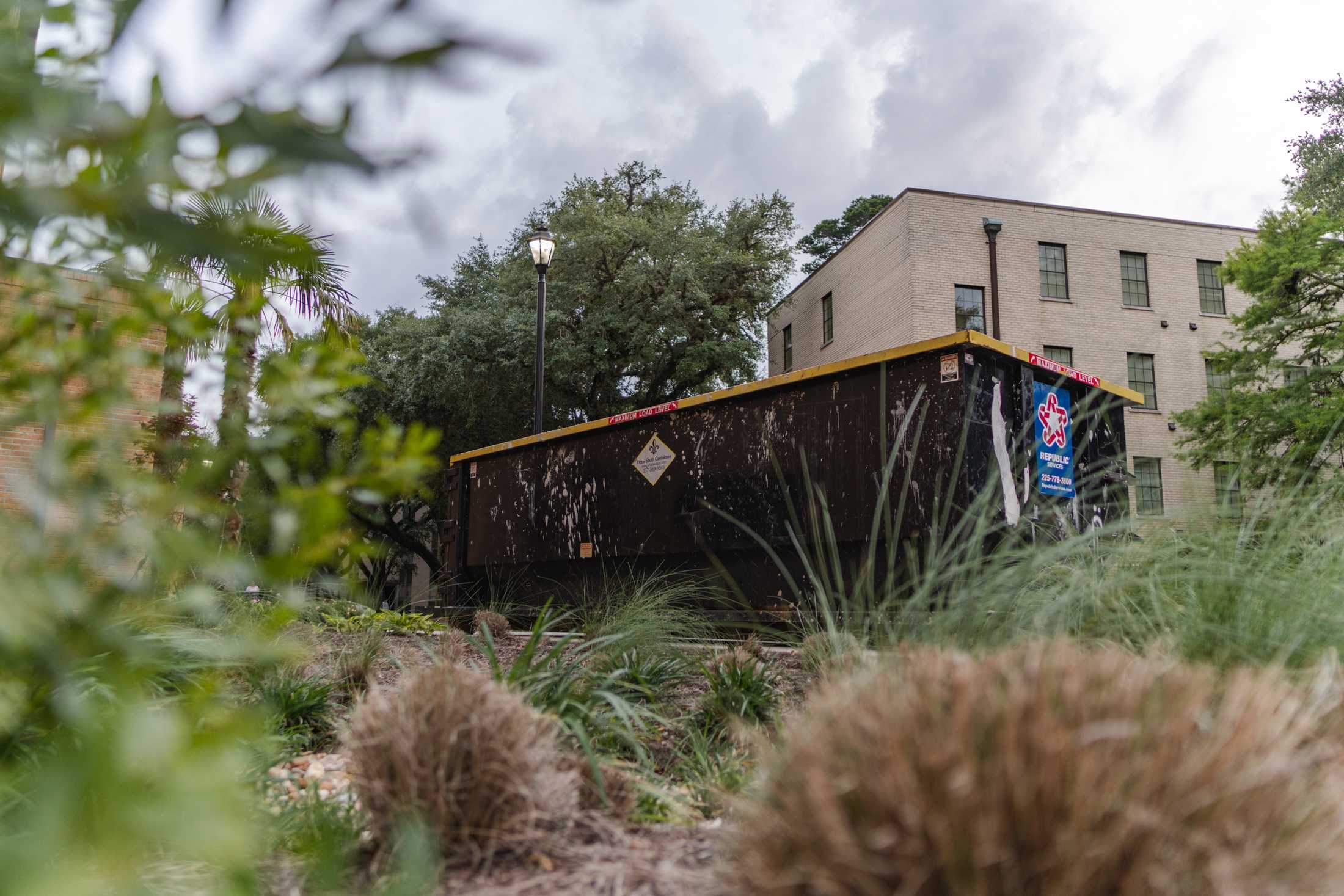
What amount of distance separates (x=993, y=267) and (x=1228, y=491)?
1846 centimetres

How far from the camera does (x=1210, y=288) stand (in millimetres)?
22516

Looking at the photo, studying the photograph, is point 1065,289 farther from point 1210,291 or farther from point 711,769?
point 711,769

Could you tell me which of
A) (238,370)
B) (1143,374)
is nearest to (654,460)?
(238,370)

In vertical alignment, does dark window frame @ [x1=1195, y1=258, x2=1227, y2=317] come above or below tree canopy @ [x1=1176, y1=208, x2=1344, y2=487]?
above

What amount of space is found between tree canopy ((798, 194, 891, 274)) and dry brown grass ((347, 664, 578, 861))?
38086mm

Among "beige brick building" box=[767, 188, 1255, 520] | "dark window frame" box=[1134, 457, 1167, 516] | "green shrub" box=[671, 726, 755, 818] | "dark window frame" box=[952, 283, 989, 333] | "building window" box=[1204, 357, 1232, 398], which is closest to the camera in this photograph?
"green shrub" box=[671, 726, 755, 818]

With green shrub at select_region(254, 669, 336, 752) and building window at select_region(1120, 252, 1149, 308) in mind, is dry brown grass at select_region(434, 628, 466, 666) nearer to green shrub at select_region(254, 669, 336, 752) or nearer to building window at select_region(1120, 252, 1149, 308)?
green shrub at select_region(254, 669, 336, 752)

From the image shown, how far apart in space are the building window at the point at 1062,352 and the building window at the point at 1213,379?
9.17 ft

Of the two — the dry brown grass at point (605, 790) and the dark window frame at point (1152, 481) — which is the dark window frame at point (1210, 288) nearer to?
the dark window frame at point (1152, 481)

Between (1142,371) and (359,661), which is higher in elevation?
(1142,371)

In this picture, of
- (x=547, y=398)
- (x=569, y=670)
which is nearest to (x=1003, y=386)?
(x=569, y=670)

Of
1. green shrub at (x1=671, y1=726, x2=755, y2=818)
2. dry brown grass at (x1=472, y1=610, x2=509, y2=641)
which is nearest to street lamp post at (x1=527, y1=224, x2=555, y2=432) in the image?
dry brown grass at (x1=472, y1=610, x2=509, y2=641)

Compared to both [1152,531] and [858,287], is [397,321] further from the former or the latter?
[1152,531]

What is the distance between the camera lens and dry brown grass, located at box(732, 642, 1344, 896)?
1229 millimetres
